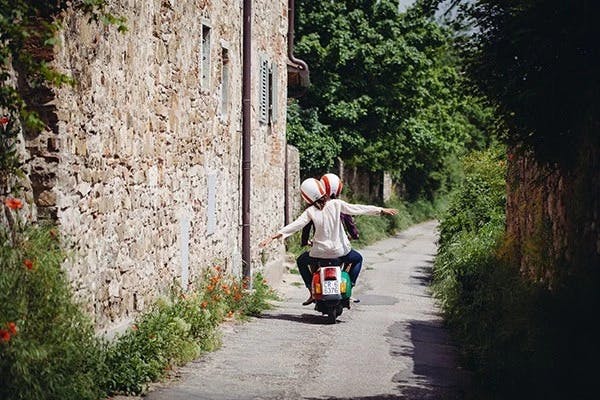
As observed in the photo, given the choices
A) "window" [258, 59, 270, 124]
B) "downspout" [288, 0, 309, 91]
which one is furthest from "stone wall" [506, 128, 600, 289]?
"downspout" [288, 0, 309, 91]

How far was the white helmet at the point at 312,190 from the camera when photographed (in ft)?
42.5

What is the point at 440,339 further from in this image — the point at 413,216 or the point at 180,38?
the point at 413,216

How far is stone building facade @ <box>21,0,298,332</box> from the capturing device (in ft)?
26.0

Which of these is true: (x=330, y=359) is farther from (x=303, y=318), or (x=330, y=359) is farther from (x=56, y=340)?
(x=56, y=340)

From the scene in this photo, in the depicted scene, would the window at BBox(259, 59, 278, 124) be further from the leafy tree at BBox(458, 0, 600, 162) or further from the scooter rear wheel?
the leafy tree at BBox(458, 0, 600, 162)

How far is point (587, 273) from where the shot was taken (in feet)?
21.6

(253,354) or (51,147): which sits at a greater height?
(51,147)

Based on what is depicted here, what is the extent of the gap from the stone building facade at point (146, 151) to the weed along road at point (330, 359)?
1.01 meters

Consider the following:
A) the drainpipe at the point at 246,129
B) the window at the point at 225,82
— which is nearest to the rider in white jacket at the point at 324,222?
the window at the point at 225,82

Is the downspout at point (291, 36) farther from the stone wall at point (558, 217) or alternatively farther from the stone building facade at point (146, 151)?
the stone wall at point (558, 217)

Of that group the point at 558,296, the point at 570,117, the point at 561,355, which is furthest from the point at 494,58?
the point at 561,355

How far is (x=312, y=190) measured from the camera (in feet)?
42.5

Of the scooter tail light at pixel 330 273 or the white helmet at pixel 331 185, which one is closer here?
the scooter tail light at pixel 330 273

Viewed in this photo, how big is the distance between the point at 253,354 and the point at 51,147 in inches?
145
